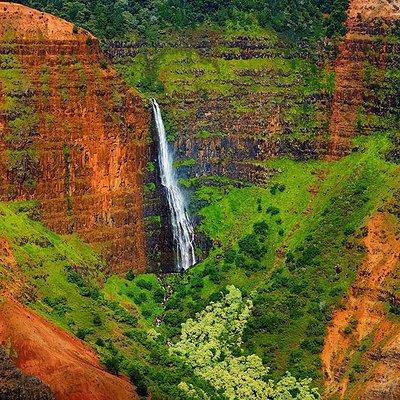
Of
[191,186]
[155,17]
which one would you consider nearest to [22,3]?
[155,17]

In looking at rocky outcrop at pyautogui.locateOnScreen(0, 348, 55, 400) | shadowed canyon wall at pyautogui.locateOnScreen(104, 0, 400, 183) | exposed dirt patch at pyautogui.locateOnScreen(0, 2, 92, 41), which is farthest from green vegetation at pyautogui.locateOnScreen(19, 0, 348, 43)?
rocky outcrop at pyautogui.locateOnScreen(0, 348, 55, 400)

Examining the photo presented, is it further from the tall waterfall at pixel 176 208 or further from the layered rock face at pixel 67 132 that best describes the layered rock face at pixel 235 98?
the layered rock face at pixel 67 132

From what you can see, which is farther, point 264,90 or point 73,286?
point 264,90

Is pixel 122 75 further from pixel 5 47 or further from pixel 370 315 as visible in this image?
pixel 370 315

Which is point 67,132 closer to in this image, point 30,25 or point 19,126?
point 19,126

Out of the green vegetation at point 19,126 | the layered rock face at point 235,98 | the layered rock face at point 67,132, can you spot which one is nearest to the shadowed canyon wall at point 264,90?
the layered rock face at point 235,98

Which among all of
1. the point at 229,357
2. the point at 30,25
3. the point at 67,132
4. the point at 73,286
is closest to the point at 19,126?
the point at 67,132
